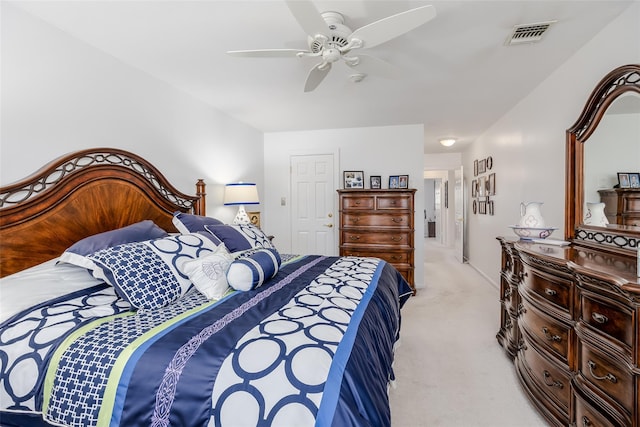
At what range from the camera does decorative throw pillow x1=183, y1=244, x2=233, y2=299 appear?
162cm

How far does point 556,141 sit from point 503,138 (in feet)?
5.15

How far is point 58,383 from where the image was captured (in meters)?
1.14

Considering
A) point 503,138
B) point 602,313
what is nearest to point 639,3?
point 602,313

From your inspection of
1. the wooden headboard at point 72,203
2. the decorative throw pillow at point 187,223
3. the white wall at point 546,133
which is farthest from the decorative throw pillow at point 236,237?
the white wall at point 546,133

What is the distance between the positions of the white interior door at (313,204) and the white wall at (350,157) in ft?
0.32

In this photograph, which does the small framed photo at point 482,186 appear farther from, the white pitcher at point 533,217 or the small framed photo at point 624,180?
the small framed photo at point 624,180

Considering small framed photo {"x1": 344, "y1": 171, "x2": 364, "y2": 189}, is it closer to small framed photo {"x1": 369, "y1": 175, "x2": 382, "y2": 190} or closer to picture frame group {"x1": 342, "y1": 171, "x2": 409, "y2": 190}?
picture frame group {"x1": 342, "y1": 171, "x2": 409, "y2": 190}

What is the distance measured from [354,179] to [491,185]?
2.11 meters

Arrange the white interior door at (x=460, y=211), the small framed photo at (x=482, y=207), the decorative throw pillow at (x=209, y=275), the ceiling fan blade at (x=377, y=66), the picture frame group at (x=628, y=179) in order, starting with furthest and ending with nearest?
the white interior door at (x=460, y=211) → the small framed photo at (x=482, y=207) → the ceiling fan blade at (x=377, y=66) → the picture frame group at (x=628, y=179) → the decorative throw pillow at (x=209, y=275)

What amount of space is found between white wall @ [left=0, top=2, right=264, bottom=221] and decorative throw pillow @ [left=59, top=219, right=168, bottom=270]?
60 centimetres

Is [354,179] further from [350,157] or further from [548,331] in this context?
[548,331]

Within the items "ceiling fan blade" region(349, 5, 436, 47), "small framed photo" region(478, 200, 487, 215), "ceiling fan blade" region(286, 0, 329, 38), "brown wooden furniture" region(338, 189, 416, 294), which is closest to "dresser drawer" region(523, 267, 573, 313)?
"ceiling fan blade" region(349, 5, 436, 47)

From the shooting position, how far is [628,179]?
71.1 inches

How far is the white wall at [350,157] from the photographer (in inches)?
182
